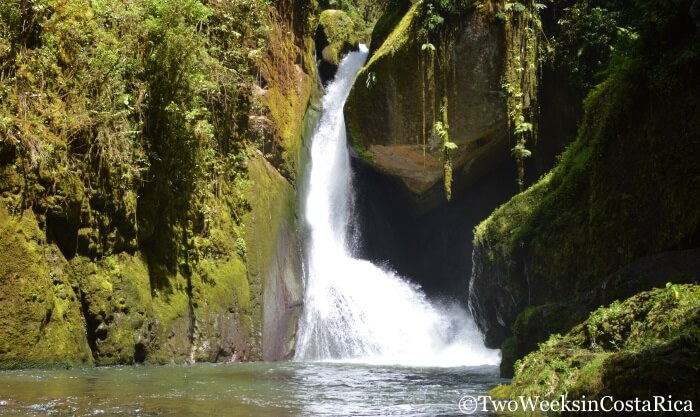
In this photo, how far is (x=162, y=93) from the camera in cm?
1330

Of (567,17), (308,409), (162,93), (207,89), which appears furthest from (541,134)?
(308,409)

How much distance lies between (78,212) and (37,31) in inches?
127

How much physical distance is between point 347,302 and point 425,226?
5.29m

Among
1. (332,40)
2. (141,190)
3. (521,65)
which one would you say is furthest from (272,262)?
(332,40)

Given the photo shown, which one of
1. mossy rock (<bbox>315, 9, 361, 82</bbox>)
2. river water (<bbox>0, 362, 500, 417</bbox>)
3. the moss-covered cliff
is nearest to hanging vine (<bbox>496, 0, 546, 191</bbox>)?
the moss-covered cliff

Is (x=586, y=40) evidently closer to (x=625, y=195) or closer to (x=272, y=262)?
(x=625, y=195)

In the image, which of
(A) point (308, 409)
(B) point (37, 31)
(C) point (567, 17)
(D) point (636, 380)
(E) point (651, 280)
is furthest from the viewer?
(C) point (567, 17)

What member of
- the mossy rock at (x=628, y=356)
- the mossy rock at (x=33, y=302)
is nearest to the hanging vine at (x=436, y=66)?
the mossy rock at (x=33, y=302)

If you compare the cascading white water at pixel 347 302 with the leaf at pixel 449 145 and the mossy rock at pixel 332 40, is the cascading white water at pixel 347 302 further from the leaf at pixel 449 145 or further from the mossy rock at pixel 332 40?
the leaf at pixel 449 145

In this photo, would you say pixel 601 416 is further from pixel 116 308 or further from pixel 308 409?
pixel 116 308

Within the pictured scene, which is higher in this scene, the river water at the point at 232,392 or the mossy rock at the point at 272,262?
the mossy rock at the point at 272,262

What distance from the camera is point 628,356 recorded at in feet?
17.3

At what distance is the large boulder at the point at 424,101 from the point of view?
17.5 meters

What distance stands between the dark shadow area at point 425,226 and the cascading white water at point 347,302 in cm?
71
